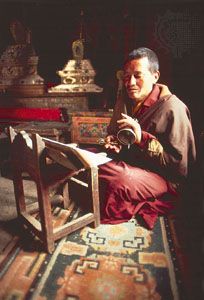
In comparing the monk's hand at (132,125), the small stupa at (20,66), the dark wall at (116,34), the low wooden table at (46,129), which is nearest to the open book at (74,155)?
the monk's hand at (132,125)

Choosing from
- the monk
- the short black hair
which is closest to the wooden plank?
the monk

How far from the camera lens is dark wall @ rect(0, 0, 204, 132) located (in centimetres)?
488

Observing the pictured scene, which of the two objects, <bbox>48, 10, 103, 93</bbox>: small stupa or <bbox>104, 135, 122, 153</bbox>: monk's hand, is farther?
<bbox>48, 10, 103, 93</bbox>: small stupa

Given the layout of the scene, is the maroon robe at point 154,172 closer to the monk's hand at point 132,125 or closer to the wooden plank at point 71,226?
the monk's hand at point 132,125

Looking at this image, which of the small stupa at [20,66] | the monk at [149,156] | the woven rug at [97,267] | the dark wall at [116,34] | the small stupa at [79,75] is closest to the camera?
the woven rug at [97,267]

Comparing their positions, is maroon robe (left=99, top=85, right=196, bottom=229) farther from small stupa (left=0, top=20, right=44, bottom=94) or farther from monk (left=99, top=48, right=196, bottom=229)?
small stupa (left=0, top=20, right=44, bottom=94)

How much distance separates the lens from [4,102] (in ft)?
21.4

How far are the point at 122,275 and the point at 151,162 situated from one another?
145 cm

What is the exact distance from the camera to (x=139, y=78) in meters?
3.33

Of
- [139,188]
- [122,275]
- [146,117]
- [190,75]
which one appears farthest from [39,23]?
[122,275]

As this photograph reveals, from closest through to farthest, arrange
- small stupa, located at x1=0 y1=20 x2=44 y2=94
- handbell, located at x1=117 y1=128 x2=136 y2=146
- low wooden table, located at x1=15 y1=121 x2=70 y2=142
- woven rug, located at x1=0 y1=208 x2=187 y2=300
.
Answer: woven rug, located at x1=0 y1=208 x2=187 y2=300
handbell, located at x1=117 y1=128 x2=136 y2=146
low wooden table, located at x1=15 y1=121 x2=70 y2=142
small stupa, located at x1=0 y1=20 x2=44 y2=94

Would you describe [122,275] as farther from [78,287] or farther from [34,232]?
[34,232]

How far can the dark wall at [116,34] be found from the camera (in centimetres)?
488

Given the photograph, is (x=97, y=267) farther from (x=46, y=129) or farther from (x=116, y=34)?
(x=116, y=34)
